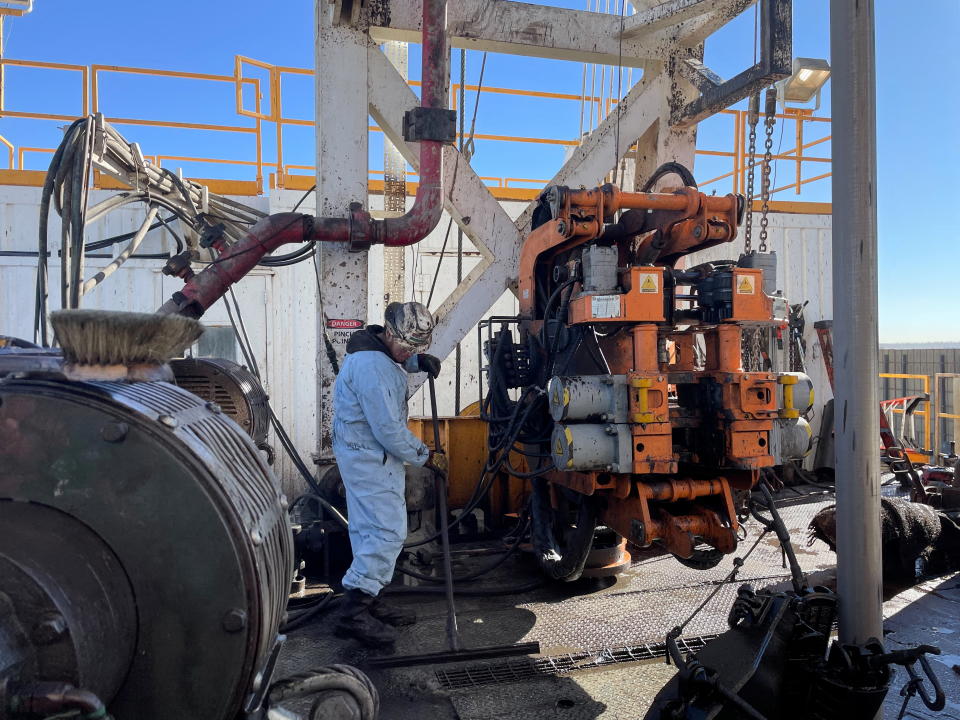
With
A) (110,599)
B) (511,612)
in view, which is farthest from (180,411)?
(511,612)

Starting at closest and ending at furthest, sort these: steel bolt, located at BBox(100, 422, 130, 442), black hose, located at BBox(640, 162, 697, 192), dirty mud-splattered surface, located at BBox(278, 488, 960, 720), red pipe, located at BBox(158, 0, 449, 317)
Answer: steel bolt, located at BBox(100, 422, 130, 442)
dirty mud-splattered surface, located at BBox(278, 488, 960, 720)
black hose, located at BBox(640, 162, 697, 192)
red pipe, located at BBox(158, 0, 449, 317)

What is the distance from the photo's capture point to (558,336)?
3975mm

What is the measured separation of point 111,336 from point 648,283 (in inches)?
106

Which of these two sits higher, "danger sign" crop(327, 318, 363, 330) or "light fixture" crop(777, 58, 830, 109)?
"light fixture" crop(777, 58, 830, 109)

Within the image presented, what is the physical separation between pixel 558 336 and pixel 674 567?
2021 mm

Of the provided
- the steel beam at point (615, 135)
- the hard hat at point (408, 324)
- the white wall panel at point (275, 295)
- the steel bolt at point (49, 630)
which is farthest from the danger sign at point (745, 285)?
the white wall panel at point (275, 295)

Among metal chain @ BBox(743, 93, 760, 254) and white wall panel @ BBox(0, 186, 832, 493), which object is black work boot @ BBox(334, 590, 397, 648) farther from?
white wall panel @ BBox(0, 186, 832, 493)

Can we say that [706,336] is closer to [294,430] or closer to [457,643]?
[457,643]

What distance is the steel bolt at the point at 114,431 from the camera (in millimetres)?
1098

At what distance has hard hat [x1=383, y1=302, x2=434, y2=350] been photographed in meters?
3.72

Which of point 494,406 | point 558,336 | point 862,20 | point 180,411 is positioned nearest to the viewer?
point 180,411

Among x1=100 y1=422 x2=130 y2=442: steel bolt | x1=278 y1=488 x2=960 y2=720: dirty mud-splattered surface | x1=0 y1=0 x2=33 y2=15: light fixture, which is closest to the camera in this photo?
x1=100 y1=422 x2=130 y2=442: steel bolt

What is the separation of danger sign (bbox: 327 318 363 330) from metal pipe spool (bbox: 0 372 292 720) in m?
3.75

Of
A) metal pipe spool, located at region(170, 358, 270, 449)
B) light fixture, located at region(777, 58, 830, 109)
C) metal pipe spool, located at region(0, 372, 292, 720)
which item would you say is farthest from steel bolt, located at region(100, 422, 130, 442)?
light fixture, located at region(777, 58, 830, 109)
